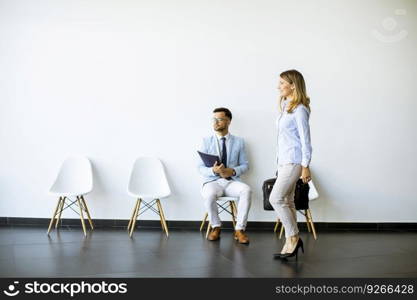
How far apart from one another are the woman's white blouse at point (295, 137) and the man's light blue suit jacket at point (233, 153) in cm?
142

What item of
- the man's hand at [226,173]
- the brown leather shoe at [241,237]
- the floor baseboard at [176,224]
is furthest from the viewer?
the floor baseboard at [176,224]

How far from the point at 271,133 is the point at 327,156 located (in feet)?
2.62

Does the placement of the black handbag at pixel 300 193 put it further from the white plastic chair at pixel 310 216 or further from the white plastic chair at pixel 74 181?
the white plastic chair at pixel 74 181

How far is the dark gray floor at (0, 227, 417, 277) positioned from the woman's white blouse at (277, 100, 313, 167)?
36.6 inches

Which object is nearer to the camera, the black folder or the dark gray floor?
the dark gray floor

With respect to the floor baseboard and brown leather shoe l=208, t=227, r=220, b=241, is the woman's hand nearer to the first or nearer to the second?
brown leather shoe l=208, t=227, r=220, b=241

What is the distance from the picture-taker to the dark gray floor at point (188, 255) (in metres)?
3.58

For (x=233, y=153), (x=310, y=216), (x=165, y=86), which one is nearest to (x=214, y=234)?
(x=233, y=153)

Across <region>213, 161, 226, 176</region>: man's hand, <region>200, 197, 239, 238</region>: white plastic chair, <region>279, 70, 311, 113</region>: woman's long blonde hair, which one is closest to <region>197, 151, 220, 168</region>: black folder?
<region>213, 161, 226, 176</region>: man's hand

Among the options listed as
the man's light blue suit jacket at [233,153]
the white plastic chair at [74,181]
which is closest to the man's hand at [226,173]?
the man's light blue suit jacket at [233,153]

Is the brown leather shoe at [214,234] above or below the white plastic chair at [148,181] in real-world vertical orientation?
below

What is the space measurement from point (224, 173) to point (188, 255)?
1.18 meters

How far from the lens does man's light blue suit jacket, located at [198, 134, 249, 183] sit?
5195 mm

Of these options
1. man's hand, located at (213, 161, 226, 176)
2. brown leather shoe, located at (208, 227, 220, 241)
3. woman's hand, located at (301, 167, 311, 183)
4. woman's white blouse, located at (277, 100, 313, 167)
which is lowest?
brown leather shoe, located at (208, 227, 220, 241)
